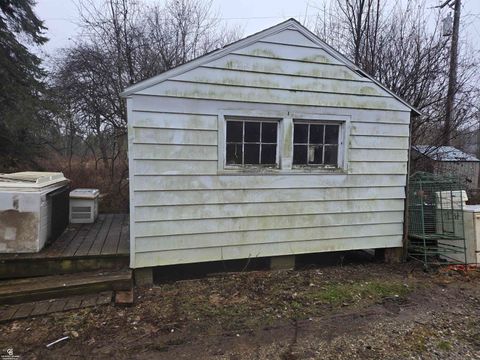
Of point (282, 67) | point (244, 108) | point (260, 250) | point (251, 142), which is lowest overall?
point (260, 250)

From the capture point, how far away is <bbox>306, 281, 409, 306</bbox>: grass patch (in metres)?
4.03

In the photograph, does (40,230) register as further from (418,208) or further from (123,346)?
(418,208)

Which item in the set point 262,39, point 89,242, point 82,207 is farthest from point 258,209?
point 82,207

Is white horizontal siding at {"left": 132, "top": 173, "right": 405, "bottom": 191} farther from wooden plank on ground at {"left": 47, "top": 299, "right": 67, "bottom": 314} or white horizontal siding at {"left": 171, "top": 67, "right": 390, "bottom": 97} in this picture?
wooden plank on ground at {"left": 47, "top": 299, "right": 67, "bottom": 314}

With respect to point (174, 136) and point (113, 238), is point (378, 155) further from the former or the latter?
point (113, 238)

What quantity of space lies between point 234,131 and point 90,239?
2601mm

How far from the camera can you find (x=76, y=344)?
2969 millimetres

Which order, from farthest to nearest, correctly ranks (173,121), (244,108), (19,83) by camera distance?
(19,83) → (244,108) → (173,121)

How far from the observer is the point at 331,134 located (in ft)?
16.1

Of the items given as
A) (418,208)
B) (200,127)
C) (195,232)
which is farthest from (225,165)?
(418,208)

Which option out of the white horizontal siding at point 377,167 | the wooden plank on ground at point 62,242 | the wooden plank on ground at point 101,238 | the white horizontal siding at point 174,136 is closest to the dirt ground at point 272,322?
the wooden plank on ground at point 101,238

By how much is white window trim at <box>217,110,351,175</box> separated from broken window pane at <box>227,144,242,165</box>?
0.09m

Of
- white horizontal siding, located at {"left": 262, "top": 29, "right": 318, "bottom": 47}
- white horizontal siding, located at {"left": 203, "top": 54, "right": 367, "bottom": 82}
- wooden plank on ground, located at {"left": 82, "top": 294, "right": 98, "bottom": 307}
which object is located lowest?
wooden plank on ground, located at {"left": 82, "top": 294, "right": 98, "bottom": 307}

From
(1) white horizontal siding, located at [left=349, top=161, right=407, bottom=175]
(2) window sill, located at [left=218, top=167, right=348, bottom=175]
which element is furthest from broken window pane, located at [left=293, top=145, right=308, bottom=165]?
(1) white horizontal siding, located at [left=349, top=161, right=407, bottom=175]
